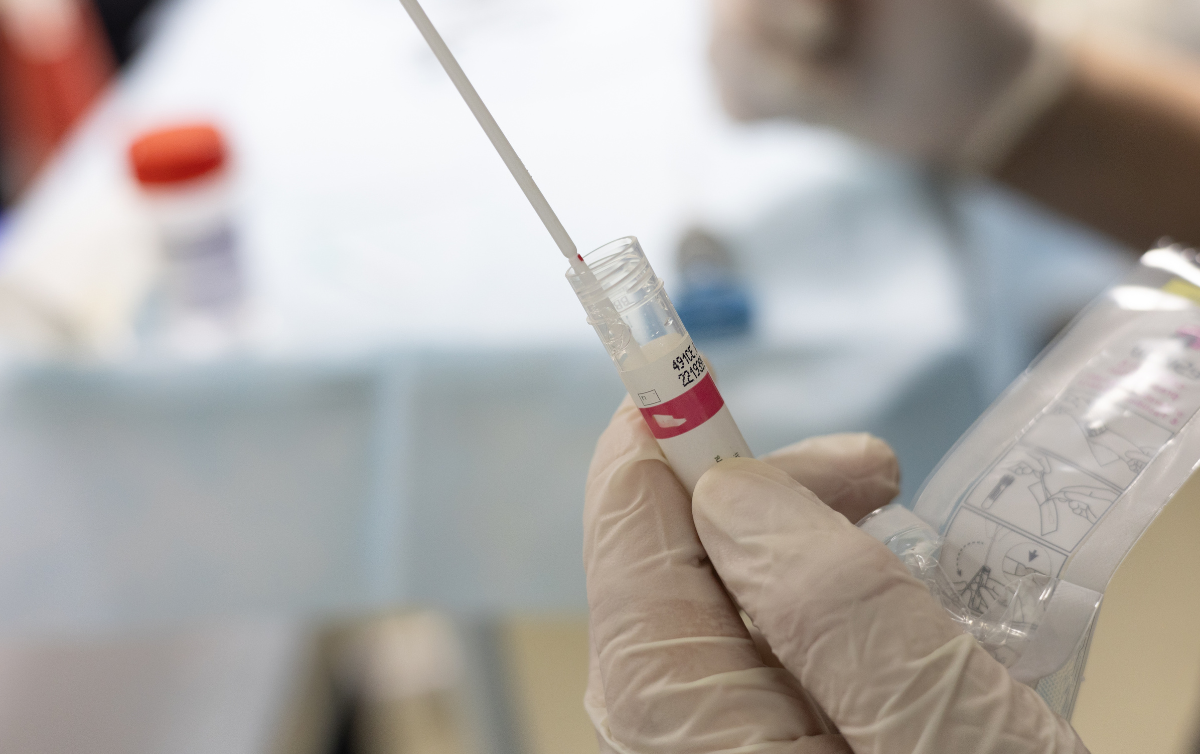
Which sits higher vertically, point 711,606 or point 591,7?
point 591,7

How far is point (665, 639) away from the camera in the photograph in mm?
459

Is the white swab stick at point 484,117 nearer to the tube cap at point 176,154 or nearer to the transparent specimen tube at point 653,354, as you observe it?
the transparent specimen tube at point 653,354

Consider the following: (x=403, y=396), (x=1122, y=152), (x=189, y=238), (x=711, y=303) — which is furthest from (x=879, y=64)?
(x=189, y=238)

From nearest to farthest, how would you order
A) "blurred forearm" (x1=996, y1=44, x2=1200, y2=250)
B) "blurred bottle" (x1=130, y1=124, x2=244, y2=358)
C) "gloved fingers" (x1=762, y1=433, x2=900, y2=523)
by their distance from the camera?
1. "gloved fingers" (x1=762, y1=433, x2=900, y2=523)
2. "blurred bottle" (x1=130, y1=124, x2=244, y2=358)
3. "blurred forearm" (x1=996, y1=44, x2=1200, y2=250)

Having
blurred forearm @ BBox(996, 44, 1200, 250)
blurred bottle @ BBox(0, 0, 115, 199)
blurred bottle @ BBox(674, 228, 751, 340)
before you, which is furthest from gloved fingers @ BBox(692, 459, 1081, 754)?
blurred bottle @ BBox(0, 0, 115, 199)

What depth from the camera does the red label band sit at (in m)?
0.47

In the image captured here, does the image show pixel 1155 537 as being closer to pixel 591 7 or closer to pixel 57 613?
pixel 57 613

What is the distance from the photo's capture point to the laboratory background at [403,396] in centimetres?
77

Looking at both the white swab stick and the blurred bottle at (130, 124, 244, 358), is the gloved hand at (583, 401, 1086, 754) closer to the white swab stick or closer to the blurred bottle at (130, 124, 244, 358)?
the white swab stick

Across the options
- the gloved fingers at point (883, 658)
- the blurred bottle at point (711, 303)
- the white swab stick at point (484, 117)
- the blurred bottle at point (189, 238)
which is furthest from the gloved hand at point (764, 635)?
the blurred bottle at point (189, 238)

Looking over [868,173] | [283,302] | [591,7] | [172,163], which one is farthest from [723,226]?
[591,7]

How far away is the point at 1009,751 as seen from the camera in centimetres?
41

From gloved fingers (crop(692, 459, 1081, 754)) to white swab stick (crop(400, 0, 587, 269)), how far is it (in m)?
0.20

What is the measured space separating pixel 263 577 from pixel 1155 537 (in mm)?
688
